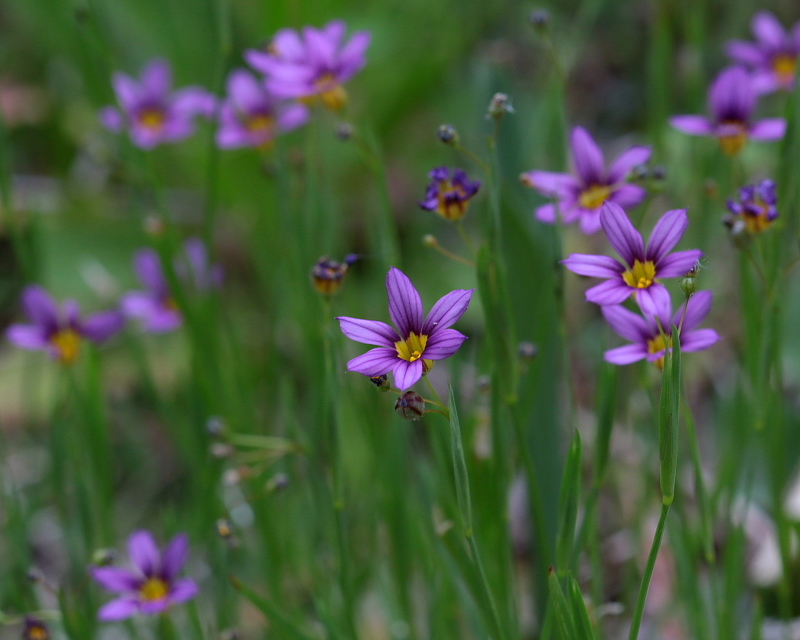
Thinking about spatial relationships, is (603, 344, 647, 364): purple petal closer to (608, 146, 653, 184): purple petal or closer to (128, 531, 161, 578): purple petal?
(608, 146, 653, 184): purple petal

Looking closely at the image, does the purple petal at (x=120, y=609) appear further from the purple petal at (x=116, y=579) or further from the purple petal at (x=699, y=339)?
the purple petal at (x=699, y=339)

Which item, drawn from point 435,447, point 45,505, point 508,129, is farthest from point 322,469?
point 45,505

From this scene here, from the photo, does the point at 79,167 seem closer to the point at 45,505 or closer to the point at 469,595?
the point at 45,505

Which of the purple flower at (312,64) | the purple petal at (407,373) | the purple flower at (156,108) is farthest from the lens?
the purple flower at (156,108)

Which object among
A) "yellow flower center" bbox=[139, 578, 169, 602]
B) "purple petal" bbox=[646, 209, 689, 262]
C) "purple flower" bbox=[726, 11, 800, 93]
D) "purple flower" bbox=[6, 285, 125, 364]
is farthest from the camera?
"purple flower" bbox=[6, 285, 125, 364]

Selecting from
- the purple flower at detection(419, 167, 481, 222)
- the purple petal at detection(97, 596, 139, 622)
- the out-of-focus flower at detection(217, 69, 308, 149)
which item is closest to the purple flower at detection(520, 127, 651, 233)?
the purple flower at detection(419, 167, 481, 222)

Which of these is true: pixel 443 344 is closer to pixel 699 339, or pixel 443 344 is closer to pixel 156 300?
pixel 699 339

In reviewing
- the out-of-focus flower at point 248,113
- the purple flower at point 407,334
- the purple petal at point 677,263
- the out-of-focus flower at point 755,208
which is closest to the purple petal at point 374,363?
the purple flower at point 407,334
